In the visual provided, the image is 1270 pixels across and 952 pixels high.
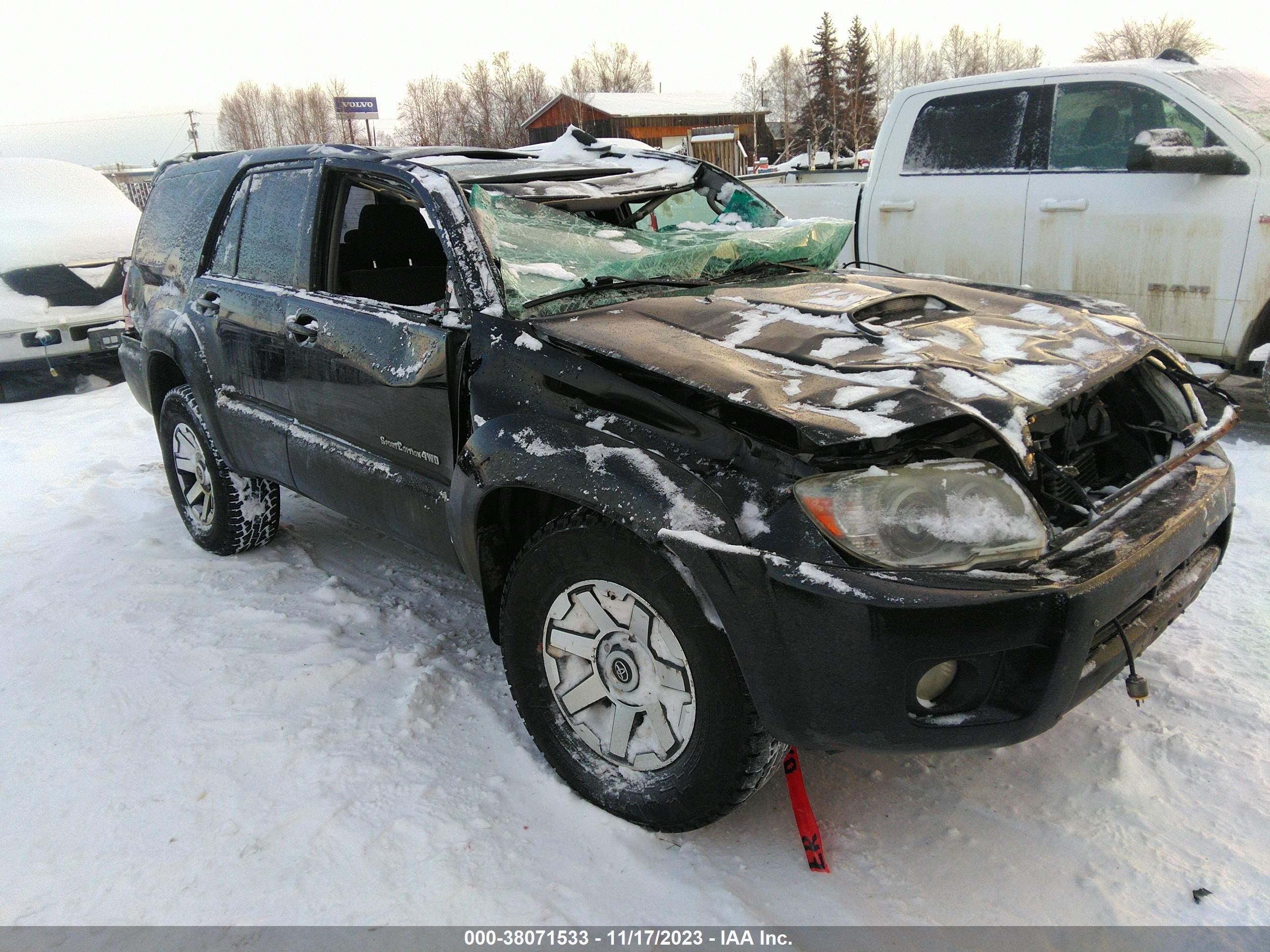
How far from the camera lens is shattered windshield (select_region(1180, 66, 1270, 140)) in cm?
468

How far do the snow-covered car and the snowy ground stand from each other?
17.1 feet

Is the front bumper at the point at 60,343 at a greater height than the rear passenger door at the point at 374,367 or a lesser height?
lesser

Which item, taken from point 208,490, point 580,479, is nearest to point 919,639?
point 580,479

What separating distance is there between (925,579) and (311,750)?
185cm

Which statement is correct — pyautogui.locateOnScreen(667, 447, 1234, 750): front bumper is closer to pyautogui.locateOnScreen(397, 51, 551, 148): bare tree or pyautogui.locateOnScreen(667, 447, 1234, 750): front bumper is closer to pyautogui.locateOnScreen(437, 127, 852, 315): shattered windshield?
pyautogui.locateOnScreen(437, 127, 852, 315): shattered windshield

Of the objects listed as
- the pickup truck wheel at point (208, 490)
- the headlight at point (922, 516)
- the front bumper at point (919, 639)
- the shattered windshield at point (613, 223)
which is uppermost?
the shattered windshield at point (613, 223)

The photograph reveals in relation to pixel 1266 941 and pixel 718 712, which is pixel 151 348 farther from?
pixel 1266 941

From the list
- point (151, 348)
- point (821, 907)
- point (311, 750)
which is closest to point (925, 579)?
point (821, 907)

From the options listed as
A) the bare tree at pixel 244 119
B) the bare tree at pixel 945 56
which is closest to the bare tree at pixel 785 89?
the bare tree at pixel 945 56

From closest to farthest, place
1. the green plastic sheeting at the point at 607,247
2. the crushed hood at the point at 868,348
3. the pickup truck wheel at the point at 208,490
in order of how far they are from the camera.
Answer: the crushed hood at the point at 868,348, the green plastic sheeting at the point at 607,247, the pickup truck wheel at the point at 208,490

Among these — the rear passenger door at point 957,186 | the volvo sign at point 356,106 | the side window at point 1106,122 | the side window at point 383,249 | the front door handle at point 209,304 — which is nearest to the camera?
the side window at point 383,249

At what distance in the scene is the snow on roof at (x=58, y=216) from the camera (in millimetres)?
7754

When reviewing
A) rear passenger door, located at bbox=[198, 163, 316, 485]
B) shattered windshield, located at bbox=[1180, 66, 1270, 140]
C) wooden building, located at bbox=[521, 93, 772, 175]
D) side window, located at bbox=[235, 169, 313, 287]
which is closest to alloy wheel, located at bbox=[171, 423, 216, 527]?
rear passenger door, located at bbox=[198, 163, 316, 485]

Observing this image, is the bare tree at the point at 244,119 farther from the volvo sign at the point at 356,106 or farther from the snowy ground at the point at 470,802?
the snowy ground at the point at 470,802
